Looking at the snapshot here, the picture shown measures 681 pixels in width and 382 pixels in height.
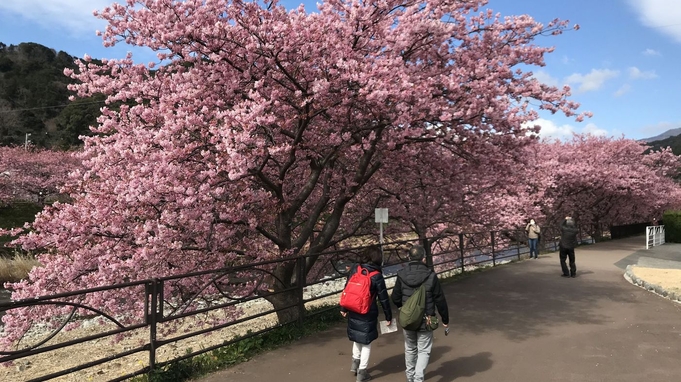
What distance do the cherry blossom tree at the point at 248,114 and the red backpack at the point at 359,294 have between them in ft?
6.42

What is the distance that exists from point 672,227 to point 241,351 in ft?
109

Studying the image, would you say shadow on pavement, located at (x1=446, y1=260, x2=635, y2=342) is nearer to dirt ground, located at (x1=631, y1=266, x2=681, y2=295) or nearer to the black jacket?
dirt ground, located at (x1=631, y1=266, x2=681, y2=295)

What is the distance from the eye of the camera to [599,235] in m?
33.7

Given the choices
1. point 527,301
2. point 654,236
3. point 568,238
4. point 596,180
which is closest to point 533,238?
point 568,238

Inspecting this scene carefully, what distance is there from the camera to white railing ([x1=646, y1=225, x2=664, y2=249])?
2388cm

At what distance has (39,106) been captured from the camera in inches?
2482

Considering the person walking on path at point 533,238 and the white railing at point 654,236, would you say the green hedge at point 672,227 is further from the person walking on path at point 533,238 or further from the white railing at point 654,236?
the person walking on path at point 533,238

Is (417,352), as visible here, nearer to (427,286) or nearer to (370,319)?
(370,319)

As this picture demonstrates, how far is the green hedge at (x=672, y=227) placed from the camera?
29.7m

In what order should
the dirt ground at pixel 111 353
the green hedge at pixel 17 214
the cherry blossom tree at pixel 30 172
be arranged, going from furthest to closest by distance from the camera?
the cherry blossom tree at pixel 30 172, the green hedge at pixel 17 214, the dirt ground at pixel 111 353

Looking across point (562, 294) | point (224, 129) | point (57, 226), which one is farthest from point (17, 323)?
point (562, 294)

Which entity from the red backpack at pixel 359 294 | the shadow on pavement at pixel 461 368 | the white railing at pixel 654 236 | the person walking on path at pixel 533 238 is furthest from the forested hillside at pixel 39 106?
the shadow on pavement at pixel 461 368

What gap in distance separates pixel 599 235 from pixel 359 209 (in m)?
28.1

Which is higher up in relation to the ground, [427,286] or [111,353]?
[427,286]
